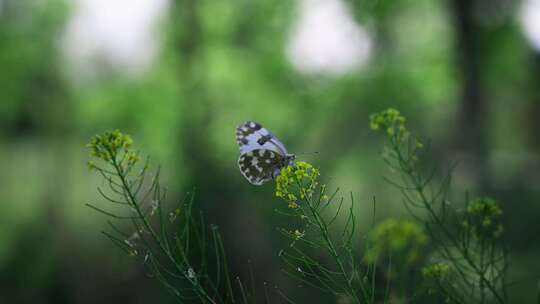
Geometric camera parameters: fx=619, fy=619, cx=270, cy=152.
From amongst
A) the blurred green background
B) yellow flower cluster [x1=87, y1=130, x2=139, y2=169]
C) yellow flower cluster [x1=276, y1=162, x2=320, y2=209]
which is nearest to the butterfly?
yellow flower cluster [x1=276, y1=162, x2=320, y2=209]

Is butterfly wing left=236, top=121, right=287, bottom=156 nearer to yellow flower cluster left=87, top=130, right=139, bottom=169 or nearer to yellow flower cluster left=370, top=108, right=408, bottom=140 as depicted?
yellow flower cluster left=370, top=108, right=408, bottom=140

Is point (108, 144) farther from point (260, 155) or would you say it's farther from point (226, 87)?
point (226, 87)

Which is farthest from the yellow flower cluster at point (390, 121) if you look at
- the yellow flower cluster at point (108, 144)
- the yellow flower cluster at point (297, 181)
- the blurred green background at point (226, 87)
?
the blurred green background at point (226, 87)

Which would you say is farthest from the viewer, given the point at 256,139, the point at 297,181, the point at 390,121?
the point at 256,139

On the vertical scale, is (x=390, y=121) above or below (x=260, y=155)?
above

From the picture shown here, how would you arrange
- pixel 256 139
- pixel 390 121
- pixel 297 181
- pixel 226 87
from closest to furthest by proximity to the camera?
pixel 297 181, pixel 390 121, pixel 256 139, pixel 226 87

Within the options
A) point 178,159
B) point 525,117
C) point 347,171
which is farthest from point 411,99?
point 525,117

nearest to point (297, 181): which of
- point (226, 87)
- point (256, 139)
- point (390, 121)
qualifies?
point (390, 121)

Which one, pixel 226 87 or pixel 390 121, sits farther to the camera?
pixel 226 87
